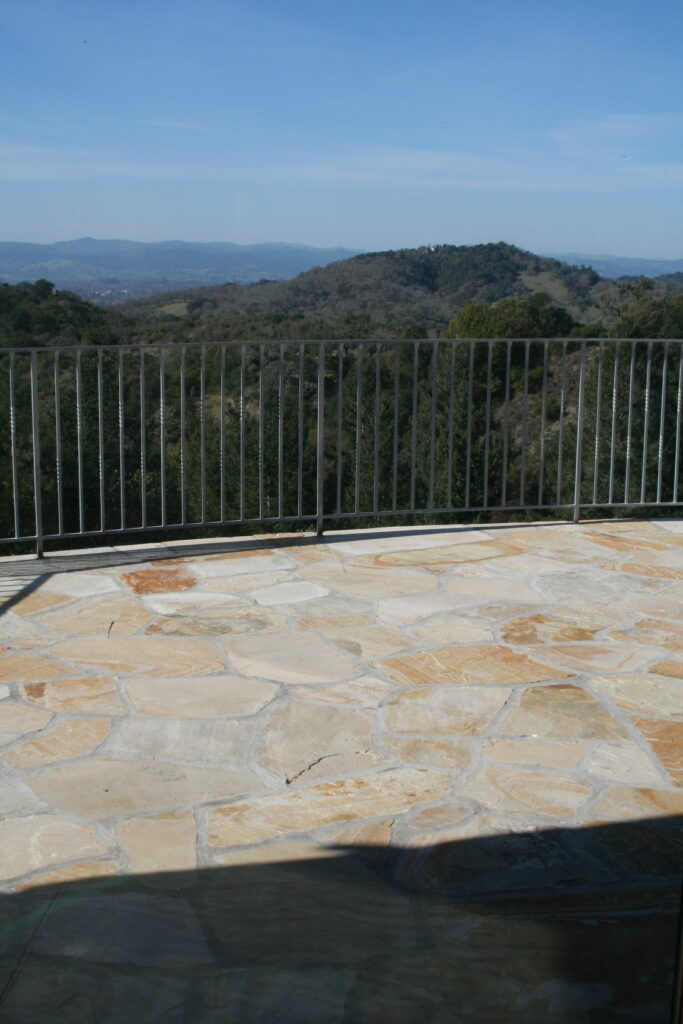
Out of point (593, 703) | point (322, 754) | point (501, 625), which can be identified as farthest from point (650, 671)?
point (322, 754)

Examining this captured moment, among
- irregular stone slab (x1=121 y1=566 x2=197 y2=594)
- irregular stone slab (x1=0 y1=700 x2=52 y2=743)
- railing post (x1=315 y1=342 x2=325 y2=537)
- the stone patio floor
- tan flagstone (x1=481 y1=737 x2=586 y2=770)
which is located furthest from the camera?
railing post (x1=315 y1=342 x2=325 y2=537)

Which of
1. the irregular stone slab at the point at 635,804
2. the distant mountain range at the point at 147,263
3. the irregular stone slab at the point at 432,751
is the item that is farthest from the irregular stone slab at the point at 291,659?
the distant mountain range at the point at 147,263

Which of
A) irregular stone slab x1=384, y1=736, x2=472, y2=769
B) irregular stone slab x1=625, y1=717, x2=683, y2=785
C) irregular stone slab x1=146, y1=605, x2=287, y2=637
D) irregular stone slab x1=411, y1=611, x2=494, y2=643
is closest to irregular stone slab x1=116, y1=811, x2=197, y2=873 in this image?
irregular stone slab x1=384, y1=736, x2=472, y2=769

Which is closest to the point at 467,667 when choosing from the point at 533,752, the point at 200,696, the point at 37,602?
the point at 533,752

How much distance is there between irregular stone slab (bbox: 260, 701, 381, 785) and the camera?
115 inches

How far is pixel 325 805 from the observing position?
269cm

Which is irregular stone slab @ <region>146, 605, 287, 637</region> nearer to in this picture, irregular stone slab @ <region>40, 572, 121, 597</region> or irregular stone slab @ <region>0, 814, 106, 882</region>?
irregular stone slab @ <region>40, 572, 121, 597</region>

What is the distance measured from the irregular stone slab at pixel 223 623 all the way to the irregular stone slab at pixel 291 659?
128 millimetres

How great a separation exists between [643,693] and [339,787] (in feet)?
4.22

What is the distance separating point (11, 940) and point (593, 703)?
2054 mm

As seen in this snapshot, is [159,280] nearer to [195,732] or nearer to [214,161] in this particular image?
[214,161]

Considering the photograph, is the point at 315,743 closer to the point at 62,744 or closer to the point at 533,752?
the point at 533,752

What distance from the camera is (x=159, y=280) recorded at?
41.6 m

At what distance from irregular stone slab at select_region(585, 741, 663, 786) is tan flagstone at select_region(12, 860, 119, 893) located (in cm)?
136
